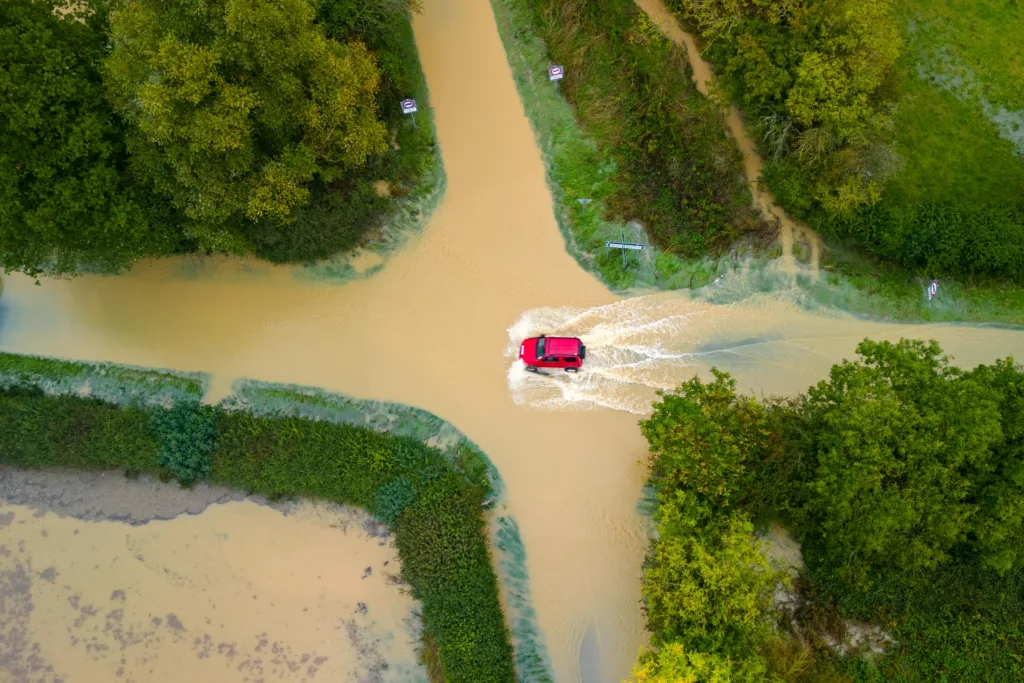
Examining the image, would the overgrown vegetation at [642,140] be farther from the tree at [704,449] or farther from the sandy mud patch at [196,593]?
the sandy mud patch at [196,593]

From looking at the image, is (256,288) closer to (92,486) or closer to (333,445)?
(333,445)

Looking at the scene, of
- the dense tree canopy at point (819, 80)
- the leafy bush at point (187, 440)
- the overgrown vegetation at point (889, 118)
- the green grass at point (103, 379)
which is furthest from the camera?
the green grass at point (103, 379)

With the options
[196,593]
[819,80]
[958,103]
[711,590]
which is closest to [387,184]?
[819,80]

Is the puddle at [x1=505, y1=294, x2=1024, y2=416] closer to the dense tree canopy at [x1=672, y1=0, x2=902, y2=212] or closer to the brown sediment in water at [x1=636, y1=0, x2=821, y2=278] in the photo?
the brown sediment in water at [x1=636, y1=0, x2=821, y2=278]

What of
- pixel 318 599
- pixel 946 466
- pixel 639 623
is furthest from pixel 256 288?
pixel 946 466

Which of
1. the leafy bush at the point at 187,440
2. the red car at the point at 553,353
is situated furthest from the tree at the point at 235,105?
the red car at the point at 553,353
